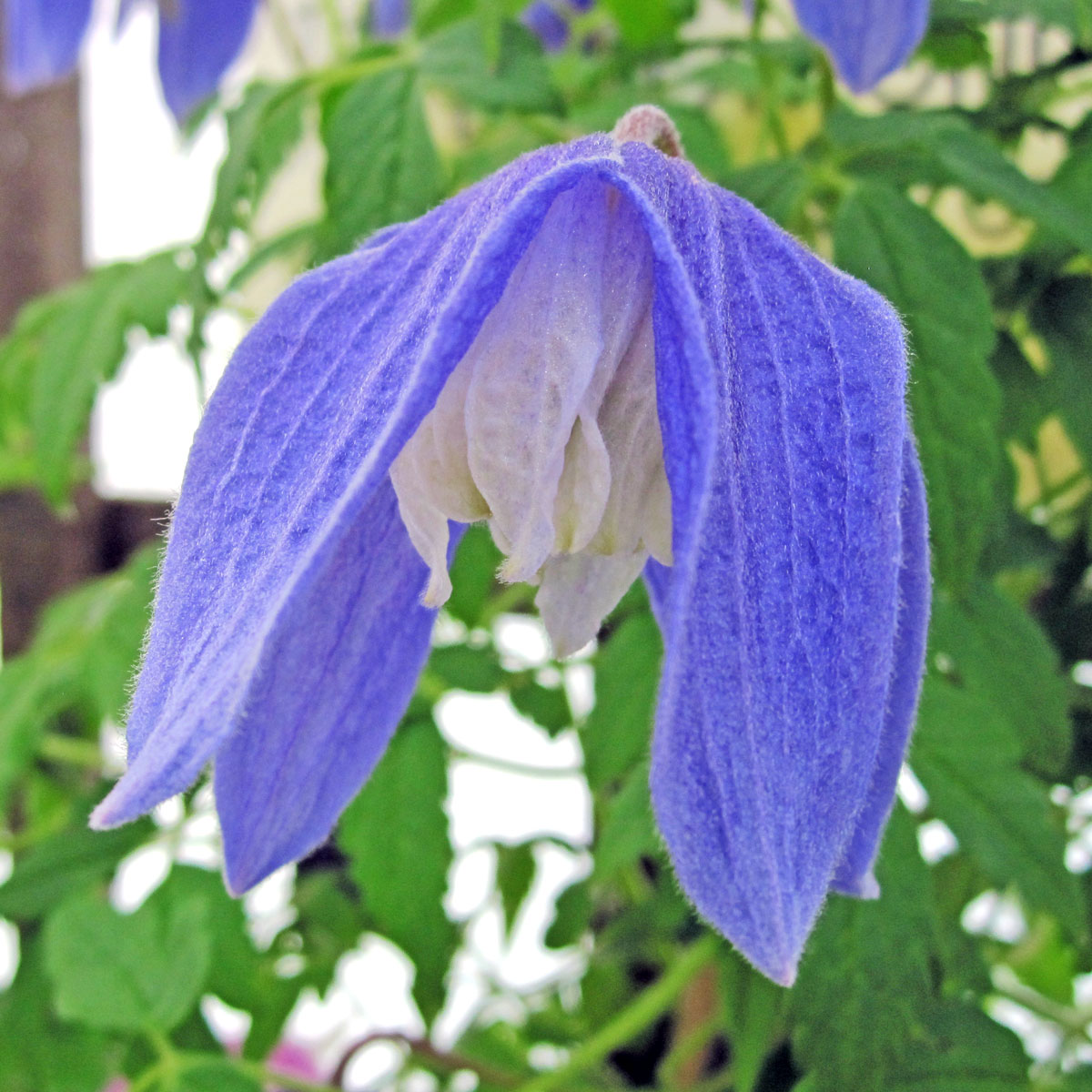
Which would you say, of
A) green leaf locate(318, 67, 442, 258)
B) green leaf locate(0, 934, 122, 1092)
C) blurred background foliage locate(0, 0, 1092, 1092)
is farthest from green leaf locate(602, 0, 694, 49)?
green leaf locate(0, 934, 122, 1092)

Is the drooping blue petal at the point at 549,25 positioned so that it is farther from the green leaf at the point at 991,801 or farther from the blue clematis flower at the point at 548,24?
the green leaf at the point at 991,801

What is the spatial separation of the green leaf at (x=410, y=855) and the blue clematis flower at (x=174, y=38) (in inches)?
19.9

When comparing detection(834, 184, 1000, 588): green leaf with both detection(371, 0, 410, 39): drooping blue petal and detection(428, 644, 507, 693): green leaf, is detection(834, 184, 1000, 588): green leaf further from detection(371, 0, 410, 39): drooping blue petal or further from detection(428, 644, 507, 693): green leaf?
detection(371, 0, 410, 39): drooping blue petal

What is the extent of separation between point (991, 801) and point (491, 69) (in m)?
0.36

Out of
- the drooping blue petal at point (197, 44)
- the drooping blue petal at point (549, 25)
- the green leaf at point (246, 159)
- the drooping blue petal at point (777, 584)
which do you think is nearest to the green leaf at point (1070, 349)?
the drooping blue petal at point (777, 584)

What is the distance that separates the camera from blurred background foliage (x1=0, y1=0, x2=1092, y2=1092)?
0.40 metres

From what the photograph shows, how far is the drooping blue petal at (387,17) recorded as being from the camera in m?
1.03

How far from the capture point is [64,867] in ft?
2.00

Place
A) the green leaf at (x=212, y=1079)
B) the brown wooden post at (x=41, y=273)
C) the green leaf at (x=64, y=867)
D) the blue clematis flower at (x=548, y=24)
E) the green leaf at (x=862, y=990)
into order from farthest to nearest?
the brown wooden post at (x=41, y=273), the blue clematis flower at (x=548, y=24), the green leaf at (x=64, y=867), the green leaf at (x=212, y=1079), the green leaf at (x=862, y=990)

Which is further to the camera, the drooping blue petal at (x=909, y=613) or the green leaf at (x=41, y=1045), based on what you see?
the green leaf at (x=41, y=1045)

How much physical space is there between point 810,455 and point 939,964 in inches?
11.8

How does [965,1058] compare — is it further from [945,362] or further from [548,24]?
[548,24]

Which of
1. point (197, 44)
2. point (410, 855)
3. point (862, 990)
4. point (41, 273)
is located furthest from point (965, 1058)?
point (41, 273)

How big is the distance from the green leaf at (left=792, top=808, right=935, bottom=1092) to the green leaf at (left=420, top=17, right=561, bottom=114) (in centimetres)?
34
